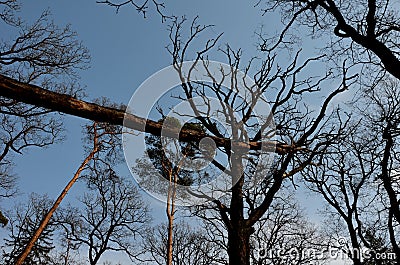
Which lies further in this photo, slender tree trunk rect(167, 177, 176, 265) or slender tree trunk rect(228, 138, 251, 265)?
slender tree trunk rect(167, 177, 176, 265)

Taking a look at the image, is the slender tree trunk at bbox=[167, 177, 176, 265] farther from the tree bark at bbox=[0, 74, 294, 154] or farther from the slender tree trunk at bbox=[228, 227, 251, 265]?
the tree bark at bbox=[0, 74, 294, 154]

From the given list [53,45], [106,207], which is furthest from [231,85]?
[106,207]

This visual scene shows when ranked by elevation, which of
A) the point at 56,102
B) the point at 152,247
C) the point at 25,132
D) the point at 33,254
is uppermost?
the point at 25,132

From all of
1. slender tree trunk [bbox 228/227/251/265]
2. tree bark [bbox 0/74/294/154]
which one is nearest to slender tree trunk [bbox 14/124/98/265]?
slender tree trunk [bbox 228/227/251/265]

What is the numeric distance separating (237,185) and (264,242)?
12702 millimetres

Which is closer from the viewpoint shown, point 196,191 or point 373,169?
point 196,191

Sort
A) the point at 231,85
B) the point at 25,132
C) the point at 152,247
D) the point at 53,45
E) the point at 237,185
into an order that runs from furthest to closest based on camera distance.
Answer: the point at 152,247, the point at 25,132, the point at 53,45, the point at 231,85, the point at 237,185

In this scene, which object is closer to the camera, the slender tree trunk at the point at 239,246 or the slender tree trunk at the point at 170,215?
the slender tree trunk at the point at 239,246

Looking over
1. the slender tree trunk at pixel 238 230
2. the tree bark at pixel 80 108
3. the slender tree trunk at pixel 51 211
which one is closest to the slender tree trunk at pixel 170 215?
the slender tree trunk at pixel 51 211

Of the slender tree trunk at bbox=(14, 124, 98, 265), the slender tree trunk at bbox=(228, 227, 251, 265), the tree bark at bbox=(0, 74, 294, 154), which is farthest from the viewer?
the slender tree trunk at bbox=(14, 124, 98, 265)

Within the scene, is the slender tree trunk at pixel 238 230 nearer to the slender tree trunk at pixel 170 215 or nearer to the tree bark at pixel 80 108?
the tree bark at pixel 80 108

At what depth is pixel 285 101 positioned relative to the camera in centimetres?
816

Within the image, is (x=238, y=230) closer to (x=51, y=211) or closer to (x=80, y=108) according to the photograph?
(x=80, y=108)

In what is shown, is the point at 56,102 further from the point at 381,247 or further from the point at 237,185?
the point at 381,247
